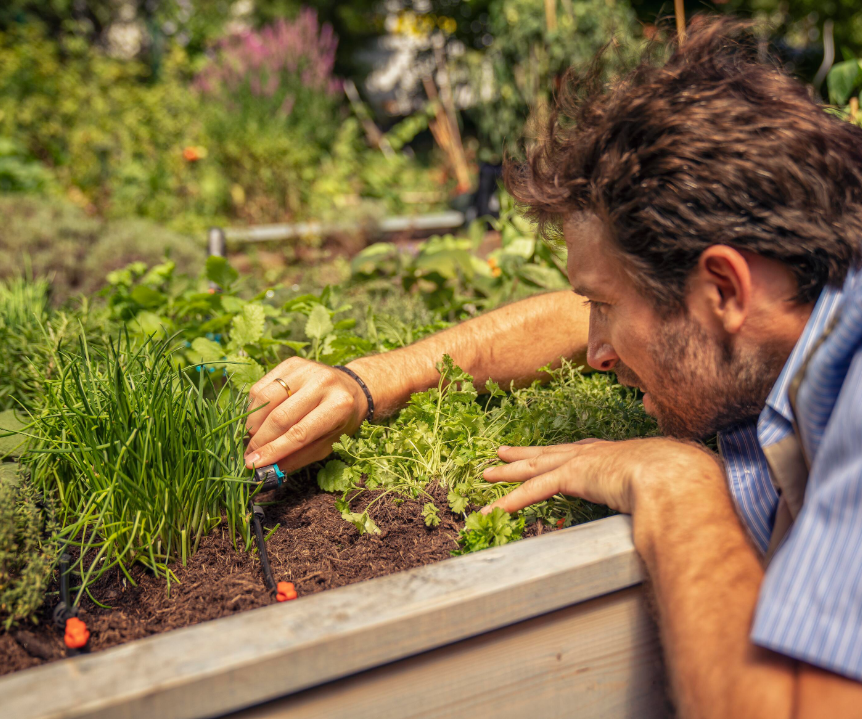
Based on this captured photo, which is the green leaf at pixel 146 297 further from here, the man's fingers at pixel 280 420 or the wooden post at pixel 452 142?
the wooden post at pixel 452 142

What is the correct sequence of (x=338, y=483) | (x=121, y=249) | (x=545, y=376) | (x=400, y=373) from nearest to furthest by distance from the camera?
(x=338, y=483) < (x=400, y=373) < (x=545, y=376) < (x=121, y=249)

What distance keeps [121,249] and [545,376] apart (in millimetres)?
3508

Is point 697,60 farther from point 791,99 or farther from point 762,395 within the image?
point 762,395

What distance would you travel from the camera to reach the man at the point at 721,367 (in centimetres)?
88

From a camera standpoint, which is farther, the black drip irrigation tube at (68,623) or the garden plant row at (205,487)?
the garden plant row at (205,487)

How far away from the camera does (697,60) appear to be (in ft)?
4.52

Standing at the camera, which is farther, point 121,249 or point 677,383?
point 121,249

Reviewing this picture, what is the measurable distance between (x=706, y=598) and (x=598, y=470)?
0.37 meters

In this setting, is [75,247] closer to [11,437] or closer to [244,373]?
[11,437]

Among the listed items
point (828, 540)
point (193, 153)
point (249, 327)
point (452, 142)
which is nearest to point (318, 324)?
point (249, 327)

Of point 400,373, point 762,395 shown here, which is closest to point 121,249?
point 400,373

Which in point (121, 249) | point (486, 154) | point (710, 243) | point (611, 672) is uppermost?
point (710, 243)

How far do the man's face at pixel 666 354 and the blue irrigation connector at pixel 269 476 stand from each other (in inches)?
31.8

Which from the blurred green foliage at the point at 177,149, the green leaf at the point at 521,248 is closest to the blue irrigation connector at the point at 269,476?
the green leaf at the point at 521,248
